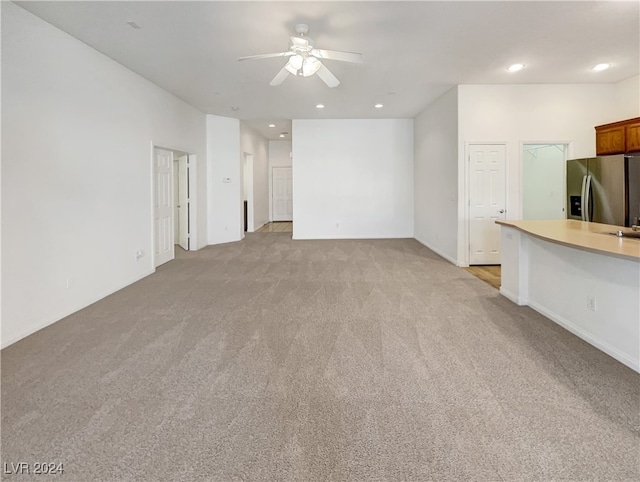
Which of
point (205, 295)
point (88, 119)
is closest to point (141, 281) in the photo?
point (205, 295)

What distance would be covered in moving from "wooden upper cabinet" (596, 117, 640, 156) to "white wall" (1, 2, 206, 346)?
22.7 feet

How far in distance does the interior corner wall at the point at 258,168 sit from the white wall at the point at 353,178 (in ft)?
4.97

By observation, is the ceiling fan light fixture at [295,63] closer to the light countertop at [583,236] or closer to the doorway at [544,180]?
the light countertop at [583,236]

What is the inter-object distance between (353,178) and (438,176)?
2.45 meters

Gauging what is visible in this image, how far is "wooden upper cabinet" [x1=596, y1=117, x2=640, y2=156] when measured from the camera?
4980 mm

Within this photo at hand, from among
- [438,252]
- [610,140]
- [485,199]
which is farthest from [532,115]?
[438,252]

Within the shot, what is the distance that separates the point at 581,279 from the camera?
3.08 m

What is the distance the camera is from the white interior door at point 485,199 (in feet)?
19.3

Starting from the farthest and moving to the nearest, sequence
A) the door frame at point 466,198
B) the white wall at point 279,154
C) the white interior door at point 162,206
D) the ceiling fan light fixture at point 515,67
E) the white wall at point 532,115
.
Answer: the white wall at point 279,154 < the white interior door at point 162,206 < the door frame at point 466,198 < the white wall at point 532,115 < the ceiling fan light fixture at point 515,67

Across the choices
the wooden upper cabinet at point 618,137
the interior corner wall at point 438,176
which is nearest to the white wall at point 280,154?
the interior corner wall at point 438,176

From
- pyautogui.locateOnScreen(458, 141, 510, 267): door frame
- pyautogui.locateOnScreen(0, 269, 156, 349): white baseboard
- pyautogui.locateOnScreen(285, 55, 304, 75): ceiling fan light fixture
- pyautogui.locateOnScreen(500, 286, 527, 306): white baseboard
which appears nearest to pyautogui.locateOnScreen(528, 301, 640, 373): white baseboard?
pyautogui.locateOnScreen(500, 286, 527, 306): white baseboard

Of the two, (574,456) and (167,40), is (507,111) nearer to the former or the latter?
(167,40)

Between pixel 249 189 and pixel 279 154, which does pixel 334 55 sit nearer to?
pixel 249 189

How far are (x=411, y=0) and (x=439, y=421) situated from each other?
327cm
